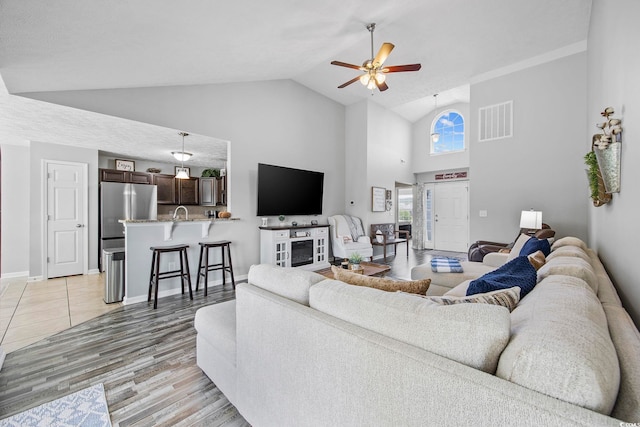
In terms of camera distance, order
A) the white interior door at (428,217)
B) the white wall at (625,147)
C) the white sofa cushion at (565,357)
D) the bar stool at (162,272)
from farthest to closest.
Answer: the white interior door at (428,217) < the bar stool at (162,272) < the white wall at (625,147) < the white sofa cushion at (565,357)

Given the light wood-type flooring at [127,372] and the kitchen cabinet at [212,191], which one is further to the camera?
the kitchen cabinet at [212,191]

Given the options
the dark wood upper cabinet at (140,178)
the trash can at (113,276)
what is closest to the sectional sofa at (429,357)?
the trash can at (113,276)

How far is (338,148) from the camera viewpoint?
6.42 meters

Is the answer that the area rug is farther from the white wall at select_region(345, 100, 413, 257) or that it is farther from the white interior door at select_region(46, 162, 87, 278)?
the white wall at select_region(345, 100, 413, 257)

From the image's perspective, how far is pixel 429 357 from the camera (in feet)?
2.50

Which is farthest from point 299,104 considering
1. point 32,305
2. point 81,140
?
point 32,305

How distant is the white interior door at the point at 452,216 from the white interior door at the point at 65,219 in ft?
27.9

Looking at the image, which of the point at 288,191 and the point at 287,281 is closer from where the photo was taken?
the point at 287,281

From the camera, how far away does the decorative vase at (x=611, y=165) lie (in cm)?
174

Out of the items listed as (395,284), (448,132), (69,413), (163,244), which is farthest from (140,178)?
(448,132)

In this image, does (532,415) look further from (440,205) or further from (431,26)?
(440,205)

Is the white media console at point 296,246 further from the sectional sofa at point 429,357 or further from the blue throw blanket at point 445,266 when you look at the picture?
the sectional sofa at point 429,357

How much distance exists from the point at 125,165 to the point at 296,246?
4.12 meters

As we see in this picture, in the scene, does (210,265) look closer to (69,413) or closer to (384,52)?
(69,413)
